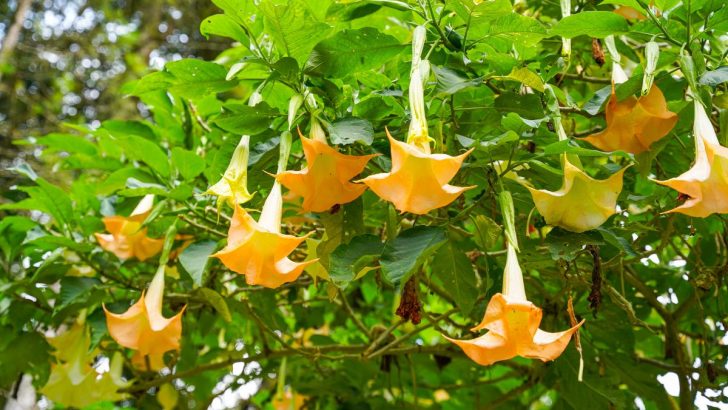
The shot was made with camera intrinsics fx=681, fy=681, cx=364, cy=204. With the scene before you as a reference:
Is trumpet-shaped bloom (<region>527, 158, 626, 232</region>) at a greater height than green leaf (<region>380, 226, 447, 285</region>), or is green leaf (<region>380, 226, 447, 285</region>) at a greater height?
trumpet-shaped bloom (<region>527, 158, 626, 232</region>)

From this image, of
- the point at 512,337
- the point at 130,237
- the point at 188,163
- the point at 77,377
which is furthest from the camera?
the point at 77,377

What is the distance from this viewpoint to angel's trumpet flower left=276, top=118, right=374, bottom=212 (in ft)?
3.10

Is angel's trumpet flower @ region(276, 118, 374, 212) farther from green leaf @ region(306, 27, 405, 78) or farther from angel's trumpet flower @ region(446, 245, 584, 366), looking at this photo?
angel's trumpet flower @ region(446, 245, 584, 366)

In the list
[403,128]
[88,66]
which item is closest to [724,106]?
[403,128]

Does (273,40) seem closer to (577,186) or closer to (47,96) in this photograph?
(577,186)

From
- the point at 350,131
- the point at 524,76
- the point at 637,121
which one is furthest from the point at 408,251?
the point at 637,121

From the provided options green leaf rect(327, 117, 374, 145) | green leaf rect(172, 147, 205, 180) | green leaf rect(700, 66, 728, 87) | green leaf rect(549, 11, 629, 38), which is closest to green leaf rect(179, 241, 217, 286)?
green leaf rect(172, 147, 205, 180)

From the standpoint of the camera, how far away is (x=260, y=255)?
87 cm

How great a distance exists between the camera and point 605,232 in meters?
0.95

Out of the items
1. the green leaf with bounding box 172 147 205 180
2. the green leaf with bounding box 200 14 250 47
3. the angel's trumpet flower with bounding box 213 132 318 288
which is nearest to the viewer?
the angel's trumpet flower with bounding box 213 132 318 288

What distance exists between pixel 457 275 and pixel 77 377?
1102 mm

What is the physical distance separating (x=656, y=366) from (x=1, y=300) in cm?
157

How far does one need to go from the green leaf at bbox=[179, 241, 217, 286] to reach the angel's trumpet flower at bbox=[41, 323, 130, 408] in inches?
24.0

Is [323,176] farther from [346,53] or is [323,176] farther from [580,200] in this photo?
[580,200]
